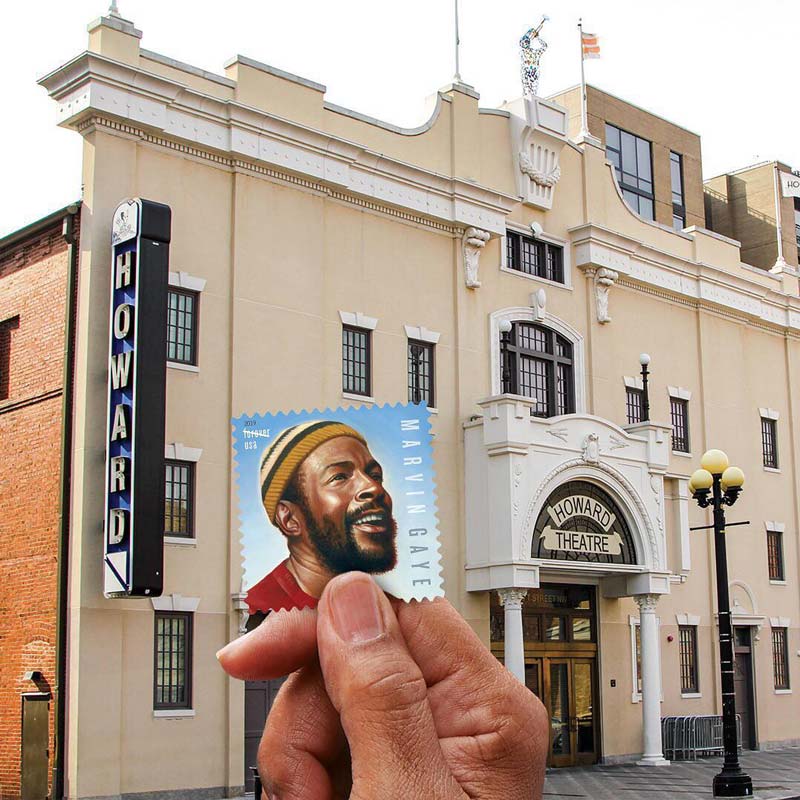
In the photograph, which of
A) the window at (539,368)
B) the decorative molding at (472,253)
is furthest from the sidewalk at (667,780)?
the decorative molding at (472,253)

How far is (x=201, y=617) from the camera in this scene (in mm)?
22703

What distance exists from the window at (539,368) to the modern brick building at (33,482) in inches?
424

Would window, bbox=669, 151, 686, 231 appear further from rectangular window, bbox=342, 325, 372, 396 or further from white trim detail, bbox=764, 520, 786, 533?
rectangular window, bbox=342, 325, 372, 396

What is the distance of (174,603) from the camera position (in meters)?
22.2

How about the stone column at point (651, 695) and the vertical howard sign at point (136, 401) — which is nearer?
the vertical howard sign at point (136, 401)

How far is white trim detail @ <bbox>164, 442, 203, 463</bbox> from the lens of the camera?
2262cm

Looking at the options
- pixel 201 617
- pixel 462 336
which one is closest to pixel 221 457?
pixel 201 617

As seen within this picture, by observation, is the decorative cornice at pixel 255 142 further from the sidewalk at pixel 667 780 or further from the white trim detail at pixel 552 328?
the sidewalk at pixel 667 780

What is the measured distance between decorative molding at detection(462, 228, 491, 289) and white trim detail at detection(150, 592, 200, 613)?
1021 cm

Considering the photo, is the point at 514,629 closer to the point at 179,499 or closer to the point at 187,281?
the point at 179,499

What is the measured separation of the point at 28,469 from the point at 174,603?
3.85m

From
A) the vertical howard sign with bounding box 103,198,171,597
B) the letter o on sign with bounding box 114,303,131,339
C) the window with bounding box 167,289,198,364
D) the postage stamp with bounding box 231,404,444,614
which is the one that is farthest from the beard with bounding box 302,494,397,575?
the window with bounding box 167,289,198,364

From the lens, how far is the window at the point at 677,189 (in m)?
41.1

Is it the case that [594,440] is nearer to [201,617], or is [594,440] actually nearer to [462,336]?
[462,336]
